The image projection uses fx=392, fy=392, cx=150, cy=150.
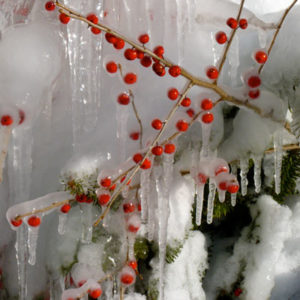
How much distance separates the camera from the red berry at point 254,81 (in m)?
0.84

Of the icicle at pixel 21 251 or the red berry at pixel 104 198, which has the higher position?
the red berry at pixel 104 198

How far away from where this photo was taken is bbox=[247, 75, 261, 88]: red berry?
843 mm

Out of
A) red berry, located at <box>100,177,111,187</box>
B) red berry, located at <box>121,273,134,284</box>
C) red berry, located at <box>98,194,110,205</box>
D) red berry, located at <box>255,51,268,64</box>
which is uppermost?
Result: red berry, located at <box>255,51,268,64</box>

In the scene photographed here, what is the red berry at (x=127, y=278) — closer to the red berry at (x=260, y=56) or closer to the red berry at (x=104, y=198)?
the red berry at (x=104, y=198)

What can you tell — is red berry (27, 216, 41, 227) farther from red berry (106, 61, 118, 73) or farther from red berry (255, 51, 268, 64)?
red berry (255, 51, 268, 64)

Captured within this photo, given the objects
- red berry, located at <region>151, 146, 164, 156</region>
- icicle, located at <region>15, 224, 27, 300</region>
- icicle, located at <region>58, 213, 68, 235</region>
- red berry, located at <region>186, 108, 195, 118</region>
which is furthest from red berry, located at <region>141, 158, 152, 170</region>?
icicle, located at <region>15, 224, 27, 300</region>

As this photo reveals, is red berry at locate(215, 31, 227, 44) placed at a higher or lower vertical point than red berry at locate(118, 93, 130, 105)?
higher

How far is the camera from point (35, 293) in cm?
108

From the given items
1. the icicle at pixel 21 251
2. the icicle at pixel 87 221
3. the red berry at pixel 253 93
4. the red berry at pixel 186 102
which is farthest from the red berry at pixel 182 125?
the icicle at pixel 21 251

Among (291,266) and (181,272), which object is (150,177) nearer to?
(181,272)

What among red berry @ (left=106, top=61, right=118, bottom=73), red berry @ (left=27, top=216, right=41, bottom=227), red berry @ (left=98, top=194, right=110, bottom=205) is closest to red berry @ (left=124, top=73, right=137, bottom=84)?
red berry @ (left=106, top=61, right=118, bottom=73)

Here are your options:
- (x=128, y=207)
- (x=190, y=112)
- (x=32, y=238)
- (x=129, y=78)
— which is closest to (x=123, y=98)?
(x=129, y=78)

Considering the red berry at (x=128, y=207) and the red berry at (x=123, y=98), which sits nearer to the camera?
the red berry at (x=123, y=98)

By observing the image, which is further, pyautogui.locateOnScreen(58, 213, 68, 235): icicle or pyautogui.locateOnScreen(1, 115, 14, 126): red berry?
pyautogui.locateOnScreen(58, 213, 68, 235): icicle
